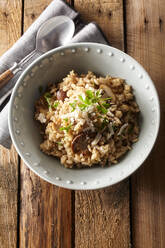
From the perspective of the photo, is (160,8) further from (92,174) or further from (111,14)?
(92,174)

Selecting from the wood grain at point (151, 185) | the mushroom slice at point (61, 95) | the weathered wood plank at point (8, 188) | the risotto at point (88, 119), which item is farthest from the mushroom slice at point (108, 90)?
the weathered wood plank at point (8, 188)

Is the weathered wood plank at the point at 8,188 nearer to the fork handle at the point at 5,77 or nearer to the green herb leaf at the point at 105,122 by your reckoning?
the fork handle at the point at 5,77

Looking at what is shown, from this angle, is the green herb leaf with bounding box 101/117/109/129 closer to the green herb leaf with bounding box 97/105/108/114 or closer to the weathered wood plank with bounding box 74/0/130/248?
Result: the green herb leaf with bounding box 97/105/108/114

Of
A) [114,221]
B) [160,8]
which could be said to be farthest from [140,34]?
[114,221]

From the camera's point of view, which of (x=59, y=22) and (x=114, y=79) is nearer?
(x=114, y=79)

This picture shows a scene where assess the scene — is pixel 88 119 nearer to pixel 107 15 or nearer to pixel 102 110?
pixel 102 110

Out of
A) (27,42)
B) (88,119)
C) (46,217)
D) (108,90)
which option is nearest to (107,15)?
(27,42)
